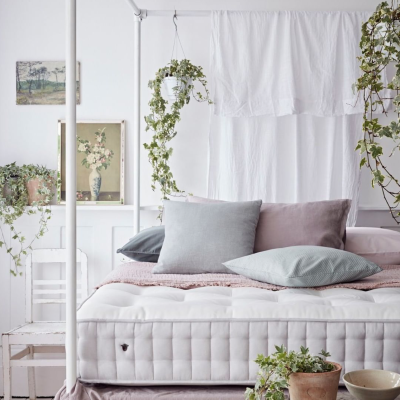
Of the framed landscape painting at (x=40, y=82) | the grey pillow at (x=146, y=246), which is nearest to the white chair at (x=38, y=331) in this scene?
the grey pillow at (x=146, y=246)

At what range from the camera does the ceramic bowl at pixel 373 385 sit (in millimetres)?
1413

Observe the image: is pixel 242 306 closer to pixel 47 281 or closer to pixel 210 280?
pixel 210 280

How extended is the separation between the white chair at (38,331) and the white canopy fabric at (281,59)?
1.31 meters

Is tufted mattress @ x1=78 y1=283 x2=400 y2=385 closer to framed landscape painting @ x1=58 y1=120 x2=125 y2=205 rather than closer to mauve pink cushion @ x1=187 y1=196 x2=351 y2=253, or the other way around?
mauve pink cushion @ x1=187 y1=196 x2=351 y2=253

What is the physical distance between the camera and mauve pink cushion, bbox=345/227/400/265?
299 centimetres

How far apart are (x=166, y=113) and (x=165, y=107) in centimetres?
6

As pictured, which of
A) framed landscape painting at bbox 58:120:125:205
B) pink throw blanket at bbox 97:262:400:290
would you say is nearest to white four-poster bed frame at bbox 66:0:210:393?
pink throw blanket at bbox 97:262:400:290

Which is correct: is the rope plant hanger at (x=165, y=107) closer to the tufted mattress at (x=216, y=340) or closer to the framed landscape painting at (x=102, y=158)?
the framed landscape painting at (x=102, y=158)

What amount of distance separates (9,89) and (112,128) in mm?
698

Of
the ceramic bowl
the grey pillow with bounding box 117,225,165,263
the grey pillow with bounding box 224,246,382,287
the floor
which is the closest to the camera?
the ceramic bowl

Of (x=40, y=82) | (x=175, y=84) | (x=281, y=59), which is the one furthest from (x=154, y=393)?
(x=40, y=82)

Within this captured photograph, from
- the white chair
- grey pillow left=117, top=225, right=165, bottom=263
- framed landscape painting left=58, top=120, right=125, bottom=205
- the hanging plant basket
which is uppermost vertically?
the hanging plant basket

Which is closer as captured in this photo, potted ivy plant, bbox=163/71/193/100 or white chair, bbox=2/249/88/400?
white chair, bbox=2/249/88/400

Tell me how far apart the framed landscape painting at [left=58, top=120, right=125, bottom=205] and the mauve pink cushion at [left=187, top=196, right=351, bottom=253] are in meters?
1.15
